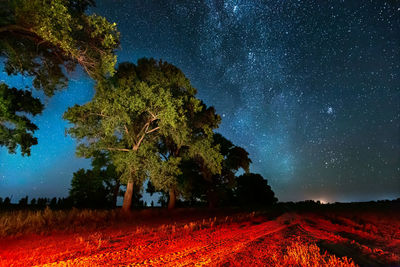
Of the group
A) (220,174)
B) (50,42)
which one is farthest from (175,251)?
(220,174)

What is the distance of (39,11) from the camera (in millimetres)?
8156

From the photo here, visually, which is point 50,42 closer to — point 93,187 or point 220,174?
point 220,174

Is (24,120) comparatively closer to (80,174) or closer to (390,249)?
(390,249)

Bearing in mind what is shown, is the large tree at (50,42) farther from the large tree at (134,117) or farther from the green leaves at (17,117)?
the large tree at (134,117)

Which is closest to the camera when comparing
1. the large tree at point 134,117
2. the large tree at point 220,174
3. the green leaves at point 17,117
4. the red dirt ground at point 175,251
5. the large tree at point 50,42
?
the red dirt ground at point 175,251

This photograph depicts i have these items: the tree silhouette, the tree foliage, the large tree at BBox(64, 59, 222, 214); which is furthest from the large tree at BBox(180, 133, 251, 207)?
the tree silhouette

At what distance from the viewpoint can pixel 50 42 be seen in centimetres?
1009

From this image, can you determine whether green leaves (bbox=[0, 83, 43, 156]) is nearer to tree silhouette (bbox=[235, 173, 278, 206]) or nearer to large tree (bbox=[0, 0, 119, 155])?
large tree (bbox=[0, 0, 119, 155])

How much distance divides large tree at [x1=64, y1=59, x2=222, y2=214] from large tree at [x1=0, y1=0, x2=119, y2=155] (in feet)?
10.2

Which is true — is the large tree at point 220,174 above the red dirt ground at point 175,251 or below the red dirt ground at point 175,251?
above

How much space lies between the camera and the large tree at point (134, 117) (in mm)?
15430

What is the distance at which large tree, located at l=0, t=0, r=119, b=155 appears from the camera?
833 centimetres

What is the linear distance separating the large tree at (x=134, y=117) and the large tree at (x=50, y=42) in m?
3.11

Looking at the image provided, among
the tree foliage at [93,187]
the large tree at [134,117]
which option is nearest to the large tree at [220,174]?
the large tree at [134,117]
